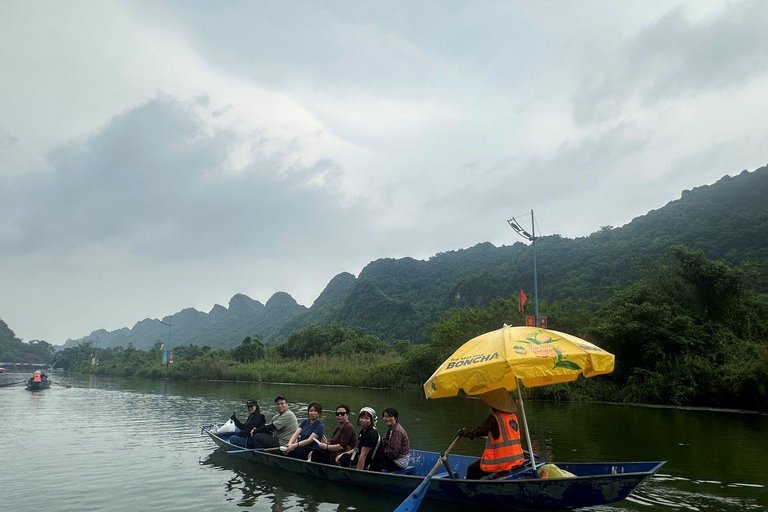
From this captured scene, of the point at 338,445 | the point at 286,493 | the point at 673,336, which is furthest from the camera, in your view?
the point at 673,336

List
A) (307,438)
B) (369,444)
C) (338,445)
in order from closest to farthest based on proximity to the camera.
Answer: (369,444), (338,445), (307,438)

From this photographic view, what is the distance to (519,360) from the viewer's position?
6.17 metres

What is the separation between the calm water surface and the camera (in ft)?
26.2

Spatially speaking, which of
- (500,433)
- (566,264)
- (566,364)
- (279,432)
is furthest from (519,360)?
(566,264)

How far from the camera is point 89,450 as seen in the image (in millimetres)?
12516

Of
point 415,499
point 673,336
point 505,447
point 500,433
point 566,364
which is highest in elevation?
point 673,336

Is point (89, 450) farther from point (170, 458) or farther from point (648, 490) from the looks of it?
point (648, 490)

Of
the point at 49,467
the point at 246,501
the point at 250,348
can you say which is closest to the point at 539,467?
the point at 246,501

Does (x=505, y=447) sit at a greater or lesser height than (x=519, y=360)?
lesser

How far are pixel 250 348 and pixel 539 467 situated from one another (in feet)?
174

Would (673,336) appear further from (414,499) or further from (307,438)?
(414,499)

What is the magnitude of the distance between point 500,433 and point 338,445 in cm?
324

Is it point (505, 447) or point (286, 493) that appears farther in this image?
point (286, 493)

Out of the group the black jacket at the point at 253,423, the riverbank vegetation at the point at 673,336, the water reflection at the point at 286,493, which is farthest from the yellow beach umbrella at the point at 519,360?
the riverbank vegetation at the point at 673,336
